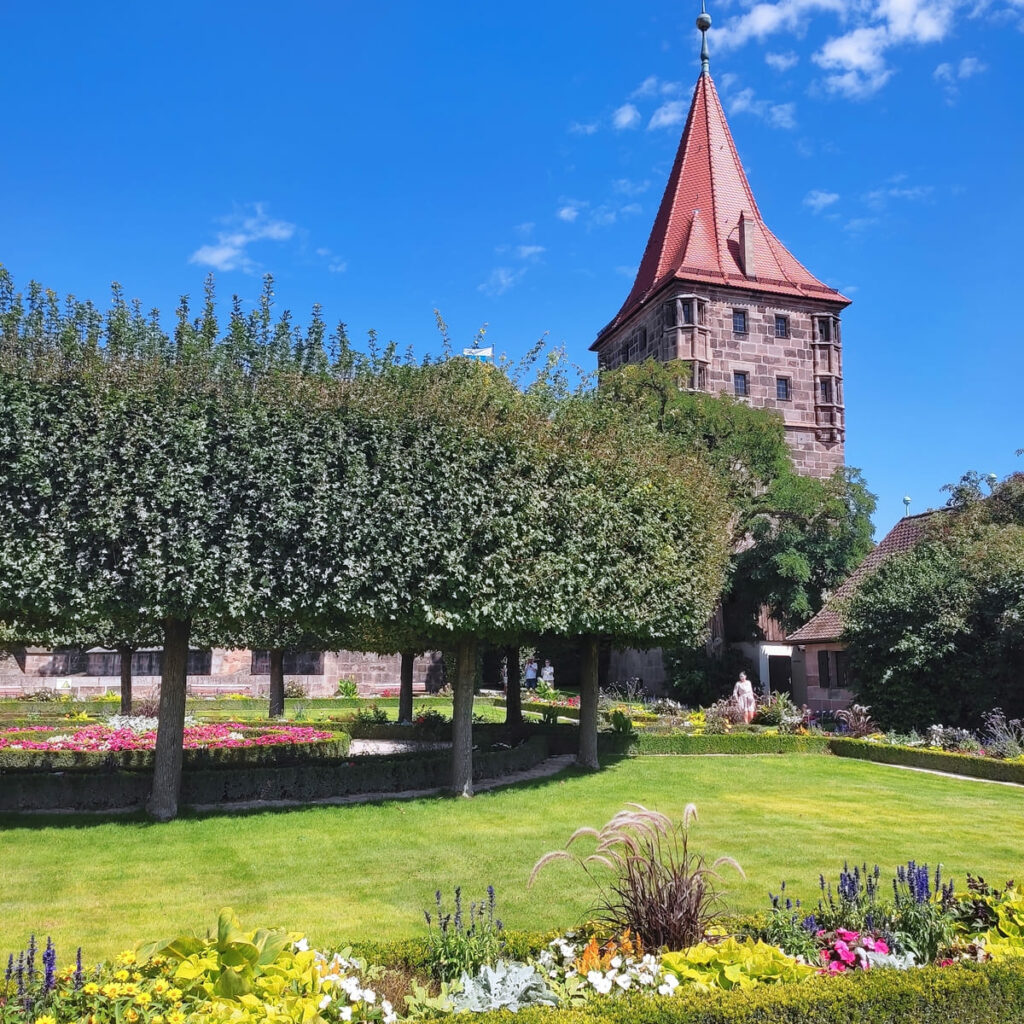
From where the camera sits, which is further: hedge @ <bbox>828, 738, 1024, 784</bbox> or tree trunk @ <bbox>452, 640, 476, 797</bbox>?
hedge @ <bbox>828, 738, 1024, 784</bbox>

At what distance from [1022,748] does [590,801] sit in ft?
31.8

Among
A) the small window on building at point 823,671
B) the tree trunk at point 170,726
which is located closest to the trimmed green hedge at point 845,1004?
the tree trunk at point 170,726

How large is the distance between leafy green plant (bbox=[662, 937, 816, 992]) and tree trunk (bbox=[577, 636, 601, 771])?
480 inches

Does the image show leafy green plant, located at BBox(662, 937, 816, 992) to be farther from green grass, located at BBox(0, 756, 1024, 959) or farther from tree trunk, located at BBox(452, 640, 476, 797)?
tree trunk, located at BBox(452, 640, 476, 797)

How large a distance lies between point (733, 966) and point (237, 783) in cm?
1037

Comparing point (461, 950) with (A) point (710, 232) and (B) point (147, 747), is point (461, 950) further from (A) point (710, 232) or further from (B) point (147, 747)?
(A) point (710, 232)

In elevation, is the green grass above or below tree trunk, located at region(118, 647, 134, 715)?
below

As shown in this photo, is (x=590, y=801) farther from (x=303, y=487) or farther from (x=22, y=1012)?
(x=22, y=1012)

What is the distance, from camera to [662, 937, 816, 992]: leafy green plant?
4.88 meters

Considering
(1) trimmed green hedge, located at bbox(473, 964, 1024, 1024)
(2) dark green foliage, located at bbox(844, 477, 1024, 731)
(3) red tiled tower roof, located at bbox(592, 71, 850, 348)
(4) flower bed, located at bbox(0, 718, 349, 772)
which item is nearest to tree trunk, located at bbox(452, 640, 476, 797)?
(4) flower bed, located at bbox(0, 718, 349, 772)

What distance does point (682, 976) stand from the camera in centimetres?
500

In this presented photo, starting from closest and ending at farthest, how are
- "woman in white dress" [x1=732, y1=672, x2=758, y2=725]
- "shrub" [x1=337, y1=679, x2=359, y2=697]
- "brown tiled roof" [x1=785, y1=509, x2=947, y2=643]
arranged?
"woman in white dress" [x1=732, y1=672, x2=758, y2=725]
"brown tiled roof" [x1=785, y1=509, x2=947, y2=643]
"shrub" [x1=337, y1=679, x2=359, y2=697]

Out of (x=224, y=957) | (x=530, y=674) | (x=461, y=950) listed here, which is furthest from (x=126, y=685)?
(x=224, y=957)

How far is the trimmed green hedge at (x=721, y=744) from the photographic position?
66.8 feet
